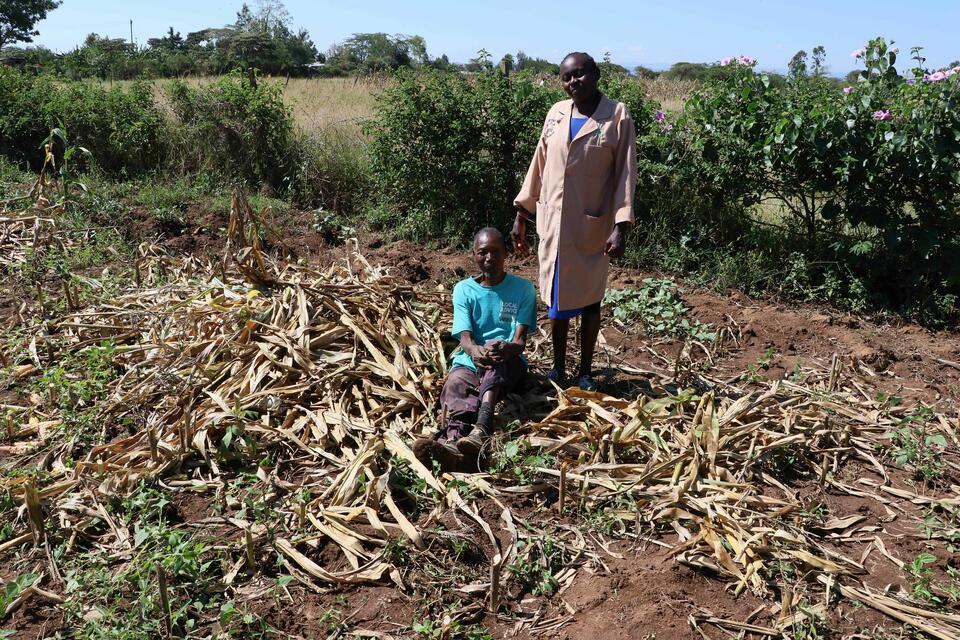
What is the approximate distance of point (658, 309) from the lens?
17.1 feet

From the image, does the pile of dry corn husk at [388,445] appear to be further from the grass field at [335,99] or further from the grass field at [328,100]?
the grass field at [328,100]

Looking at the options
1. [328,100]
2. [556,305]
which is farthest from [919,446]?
[328,100]

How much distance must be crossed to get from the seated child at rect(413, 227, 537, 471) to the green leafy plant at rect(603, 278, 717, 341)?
146 centimetres

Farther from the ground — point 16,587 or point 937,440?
point 937,440

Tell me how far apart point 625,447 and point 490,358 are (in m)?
0.73

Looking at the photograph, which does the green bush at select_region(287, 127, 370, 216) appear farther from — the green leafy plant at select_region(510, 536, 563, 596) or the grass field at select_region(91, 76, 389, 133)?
the green leafy plant at select_region(510, 536, 563, 596)

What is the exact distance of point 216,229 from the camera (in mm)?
6816

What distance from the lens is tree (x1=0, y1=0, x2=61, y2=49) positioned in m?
34.5

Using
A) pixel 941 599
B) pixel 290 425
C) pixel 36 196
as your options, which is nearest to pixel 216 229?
pixel 36 196

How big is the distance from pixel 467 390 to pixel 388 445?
0.46 m

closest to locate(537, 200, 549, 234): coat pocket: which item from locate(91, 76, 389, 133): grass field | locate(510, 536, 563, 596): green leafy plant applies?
locate(510, 536, 563, 596): green leafy plant

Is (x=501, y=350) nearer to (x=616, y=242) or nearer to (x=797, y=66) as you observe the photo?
(x=616, y=242)

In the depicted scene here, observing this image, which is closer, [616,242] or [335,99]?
[616,242]

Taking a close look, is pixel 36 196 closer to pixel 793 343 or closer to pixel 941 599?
pixel 793 343
